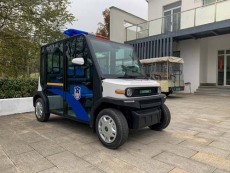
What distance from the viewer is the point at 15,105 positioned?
677 cm

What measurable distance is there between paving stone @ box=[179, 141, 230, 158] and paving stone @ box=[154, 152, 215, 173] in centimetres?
55

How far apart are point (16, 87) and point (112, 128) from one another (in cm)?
524

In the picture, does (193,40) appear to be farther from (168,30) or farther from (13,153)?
(13,153)

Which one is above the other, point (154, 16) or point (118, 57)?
point (154, 16)

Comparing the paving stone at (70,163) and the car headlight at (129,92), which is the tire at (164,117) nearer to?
the car headlight at (129,92)

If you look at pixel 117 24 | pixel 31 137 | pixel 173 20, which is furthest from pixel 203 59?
pixel 31 137

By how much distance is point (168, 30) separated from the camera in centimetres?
1429

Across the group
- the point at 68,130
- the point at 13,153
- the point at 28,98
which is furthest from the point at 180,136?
the point at 28,98

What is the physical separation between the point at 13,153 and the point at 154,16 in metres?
16.7

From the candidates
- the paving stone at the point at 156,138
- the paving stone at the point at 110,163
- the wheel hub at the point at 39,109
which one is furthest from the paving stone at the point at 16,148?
the paving stone at the point at 156,138

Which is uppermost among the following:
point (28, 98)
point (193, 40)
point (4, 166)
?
point (193, 40)

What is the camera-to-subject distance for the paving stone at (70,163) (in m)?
2.76

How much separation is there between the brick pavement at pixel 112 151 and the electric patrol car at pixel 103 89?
1.15ft

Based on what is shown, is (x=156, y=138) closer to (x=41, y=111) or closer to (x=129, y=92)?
(x=129, y=92)
